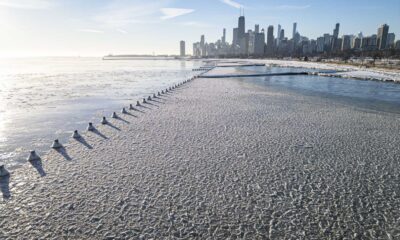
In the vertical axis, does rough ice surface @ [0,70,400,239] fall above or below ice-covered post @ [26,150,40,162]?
below

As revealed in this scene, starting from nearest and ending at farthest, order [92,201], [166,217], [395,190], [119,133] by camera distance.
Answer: [166,217] → [92,201] → [395,190] → [119,133]

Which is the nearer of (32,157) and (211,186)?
(211,186)

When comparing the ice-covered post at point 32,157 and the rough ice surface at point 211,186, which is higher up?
the ice-covered post at point 32,157

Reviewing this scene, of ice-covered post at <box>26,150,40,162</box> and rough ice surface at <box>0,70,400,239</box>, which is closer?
rough ice surface at <box>0,70,400,239</box>

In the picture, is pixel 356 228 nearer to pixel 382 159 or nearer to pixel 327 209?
pixel 327 209

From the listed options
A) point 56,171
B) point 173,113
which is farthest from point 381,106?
point 56,171

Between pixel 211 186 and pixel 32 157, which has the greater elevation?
pixel 32 157

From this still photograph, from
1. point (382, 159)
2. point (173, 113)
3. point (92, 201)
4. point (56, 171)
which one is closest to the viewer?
point (92, 201)

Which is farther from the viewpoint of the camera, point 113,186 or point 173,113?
point 173,113
